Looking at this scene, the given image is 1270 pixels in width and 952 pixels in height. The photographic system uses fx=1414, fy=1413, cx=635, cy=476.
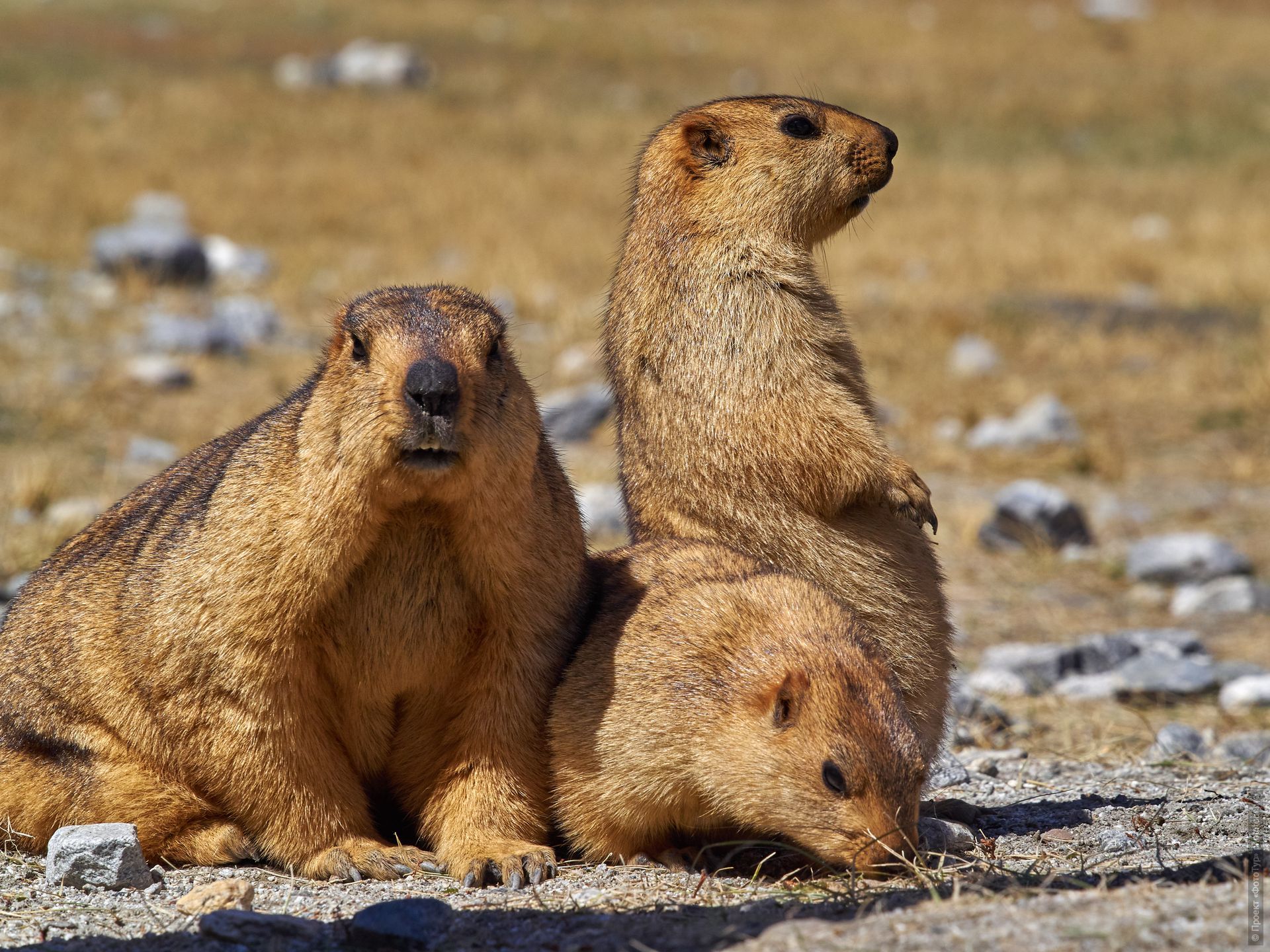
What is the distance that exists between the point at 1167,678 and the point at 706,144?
13.2ft

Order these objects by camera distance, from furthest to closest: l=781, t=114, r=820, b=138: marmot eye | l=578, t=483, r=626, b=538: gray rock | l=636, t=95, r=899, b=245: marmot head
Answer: l=578, t=483, r=626, b=538: gray rock, l=781, t=114, r=820, b=138: marmot eye, l=636, t=95, r=899, b=245: marmot head

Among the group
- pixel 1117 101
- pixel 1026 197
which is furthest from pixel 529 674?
pixel 1117 101

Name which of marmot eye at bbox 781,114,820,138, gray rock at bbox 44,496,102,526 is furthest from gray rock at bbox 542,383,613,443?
marmot eye at bbox 781,114,820,138

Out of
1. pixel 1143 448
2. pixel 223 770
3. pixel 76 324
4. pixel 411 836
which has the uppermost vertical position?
pixel 76 324

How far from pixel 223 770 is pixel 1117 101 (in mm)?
37485

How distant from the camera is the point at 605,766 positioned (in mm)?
4781

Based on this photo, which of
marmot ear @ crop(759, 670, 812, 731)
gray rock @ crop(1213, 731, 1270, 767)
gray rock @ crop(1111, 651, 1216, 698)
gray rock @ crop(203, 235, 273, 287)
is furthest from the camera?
gray rock @ crop(203, 235, 273, 287)

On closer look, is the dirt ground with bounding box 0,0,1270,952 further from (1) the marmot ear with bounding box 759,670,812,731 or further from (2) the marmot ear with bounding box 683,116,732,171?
(2) the marmot ear with bounding box 683,116,732,171

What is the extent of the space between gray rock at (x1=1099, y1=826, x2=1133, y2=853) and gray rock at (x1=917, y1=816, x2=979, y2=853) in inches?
17.9

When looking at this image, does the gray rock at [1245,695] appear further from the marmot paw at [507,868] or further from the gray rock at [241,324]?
the gray rock at [241,324]

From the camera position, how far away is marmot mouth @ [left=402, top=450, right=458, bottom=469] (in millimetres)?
4230

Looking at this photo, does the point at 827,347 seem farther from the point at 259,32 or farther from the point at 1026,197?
the point at 259,32

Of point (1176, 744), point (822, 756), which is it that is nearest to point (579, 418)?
point (1176, 744)

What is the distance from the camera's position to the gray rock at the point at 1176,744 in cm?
668
